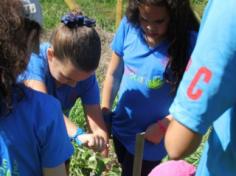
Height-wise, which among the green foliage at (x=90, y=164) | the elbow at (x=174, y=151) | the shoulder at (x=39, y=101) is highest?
the elbow at (x=174, y=151)

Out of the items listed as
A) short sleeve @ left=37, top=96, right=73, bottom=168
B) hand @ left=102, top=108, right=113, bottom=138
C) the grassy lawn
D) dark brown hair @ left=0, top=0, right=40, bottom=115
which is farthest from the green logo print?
dark brown hair @ left=0, top=0, right=40, bottom=115

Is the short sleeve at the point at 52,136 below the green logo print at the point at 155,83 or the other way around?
the other way around

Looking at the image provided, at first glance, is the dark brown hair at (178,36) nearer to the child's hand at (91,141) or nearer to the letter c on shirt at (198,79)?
the child's hand at (91,141)

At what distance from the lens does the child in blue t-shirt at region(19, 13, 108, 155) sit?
2.20 m

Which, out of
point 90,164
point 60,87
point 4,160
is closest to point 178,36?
point 60,87

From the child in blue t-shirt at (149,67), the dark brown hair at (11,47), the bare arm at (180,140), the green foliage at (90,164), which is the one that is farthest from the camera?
the green foliage at (90,164)

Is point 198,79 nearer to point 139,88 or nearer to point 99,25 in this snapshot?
point 139,88

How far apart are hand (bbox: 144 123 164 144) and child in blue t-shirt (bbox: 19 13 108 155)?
22 centimetres

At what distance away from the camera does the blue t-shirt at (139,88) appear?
2391 mm

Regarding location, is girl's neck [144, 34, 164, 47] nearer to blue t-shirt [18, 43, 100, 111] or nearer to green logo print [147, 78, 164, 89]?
green logo print [147, 78, 164, 89]

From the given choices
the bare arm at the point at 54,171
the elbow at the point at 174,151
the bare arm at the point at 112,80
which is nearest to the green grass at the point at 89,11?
the bare arm at the point at 112,80

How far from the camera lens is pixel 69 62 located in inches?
86.7

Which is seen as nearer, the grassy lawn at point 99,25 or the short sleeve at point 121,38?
the short sleeve at point 121,38

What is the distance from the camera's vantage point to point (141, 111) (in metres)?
2.53
